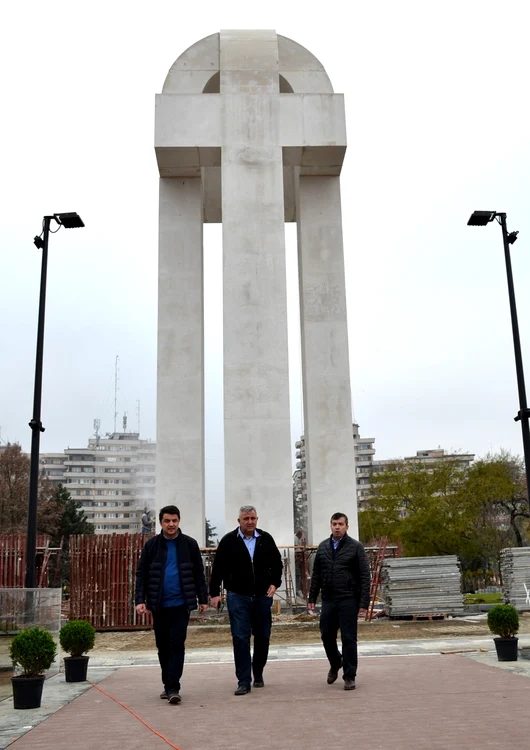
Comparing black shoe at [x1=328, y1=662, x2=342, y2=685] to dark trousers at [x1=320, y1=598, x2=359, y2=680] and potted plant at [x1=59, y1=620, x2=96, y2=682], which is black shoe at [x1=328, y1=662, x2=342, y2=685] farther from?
potted plant at [x1=59, y1=620, x2=96, y2=682]

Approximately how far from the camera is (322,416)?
2445 cm

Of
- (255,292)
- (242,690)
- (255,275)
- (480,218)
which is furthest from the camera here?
(255,275)

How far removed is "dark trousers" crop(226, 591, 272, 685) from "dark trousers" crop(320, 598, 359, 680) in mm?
660

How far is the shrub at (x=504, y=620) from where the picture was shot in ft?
32.4

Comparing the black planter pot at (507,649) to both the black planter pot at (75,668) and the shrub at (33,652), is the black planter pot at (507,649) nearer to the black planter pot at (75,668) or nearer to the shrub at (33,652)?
the black planter pot at (75,668)

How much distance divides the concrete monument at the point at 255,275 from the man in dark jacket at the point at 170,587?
46.7 feet

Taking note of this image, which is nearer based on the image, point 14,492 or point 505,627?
point 505,627

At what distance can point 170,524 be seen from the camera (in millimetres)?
8211

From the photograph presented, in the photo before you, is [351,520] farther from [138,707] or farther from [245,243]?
[138,707]

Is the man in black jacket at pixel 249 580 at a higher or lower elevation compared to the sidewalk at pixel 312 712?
higher

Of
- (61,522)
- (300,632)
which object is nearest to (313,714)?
(300,632)

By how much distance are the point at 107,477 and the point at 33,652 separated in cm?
11989

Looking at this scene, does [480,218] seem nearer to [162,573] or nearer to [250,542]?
[250,542]

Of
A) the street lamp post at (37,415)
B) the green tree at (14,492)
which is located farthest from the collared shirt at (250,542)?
the green tree at (14,492)
